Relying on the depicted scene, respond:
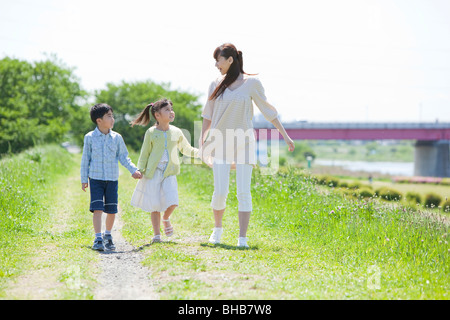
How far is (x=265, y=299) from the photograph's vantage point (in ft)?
12.8

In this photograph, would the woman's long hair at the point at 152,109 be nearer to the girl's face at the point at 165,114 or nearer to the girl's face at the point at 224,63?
A: the girl's face at the point at 165,114

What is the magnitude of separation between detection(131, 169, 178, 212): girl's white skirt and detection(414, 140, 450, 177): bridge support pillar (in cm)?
5468

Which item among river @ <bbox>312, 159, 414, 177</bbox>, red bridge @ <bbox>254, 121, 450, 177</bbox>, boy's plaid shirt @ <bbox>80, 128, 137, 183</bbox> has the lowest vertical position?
river @ <bbox>312, 159, 414, 177</bbox>

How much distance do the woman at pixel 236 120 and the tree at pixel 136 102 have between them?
28.9m

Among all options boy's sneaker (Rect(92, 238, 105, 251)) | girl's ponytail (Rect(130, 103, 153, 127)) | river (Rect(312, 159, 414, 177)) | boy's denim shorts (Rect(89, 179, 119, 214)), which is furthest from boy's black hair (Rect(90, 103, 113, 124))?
river (Rect(312, 159, 414, 177))

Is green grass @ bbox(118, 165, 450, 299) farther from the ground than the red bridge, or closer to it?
closer to it

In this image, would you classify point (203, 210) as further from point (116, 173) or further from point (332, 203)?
point (116, 173)

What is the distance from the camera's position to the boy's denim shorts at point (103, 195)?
6074 mm

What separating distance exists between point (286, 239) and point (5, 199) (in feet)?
15.0

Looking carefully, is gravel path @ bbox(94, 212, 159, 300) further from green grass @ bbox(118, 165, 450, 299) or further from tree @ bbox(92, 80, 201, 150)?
tree @ bbox(92, 80, 201, 150)

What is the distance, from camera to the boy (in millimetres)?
6043

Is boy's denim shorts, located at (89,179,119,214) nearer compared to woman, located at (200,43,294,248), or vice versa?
woman, located at (200,43,294,248)

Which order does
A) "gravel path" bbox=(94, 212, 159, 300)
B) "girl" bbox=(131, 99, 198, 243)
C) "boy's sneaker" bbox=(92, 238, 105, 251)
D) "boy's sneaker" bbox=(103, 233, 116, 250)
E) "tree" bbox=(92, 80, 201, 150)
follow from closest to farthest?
"gravel path" bbox=(94, 212, 159, 300)
"boy's sneaker" bbox=(92, 238, 105, 251)
"boy's sneaker" bbox=(103, 233, 116, 250)
"girl" bbox=(131, 99, 198, 243)
"tree" bbox=(92, 80, 201, 150)
